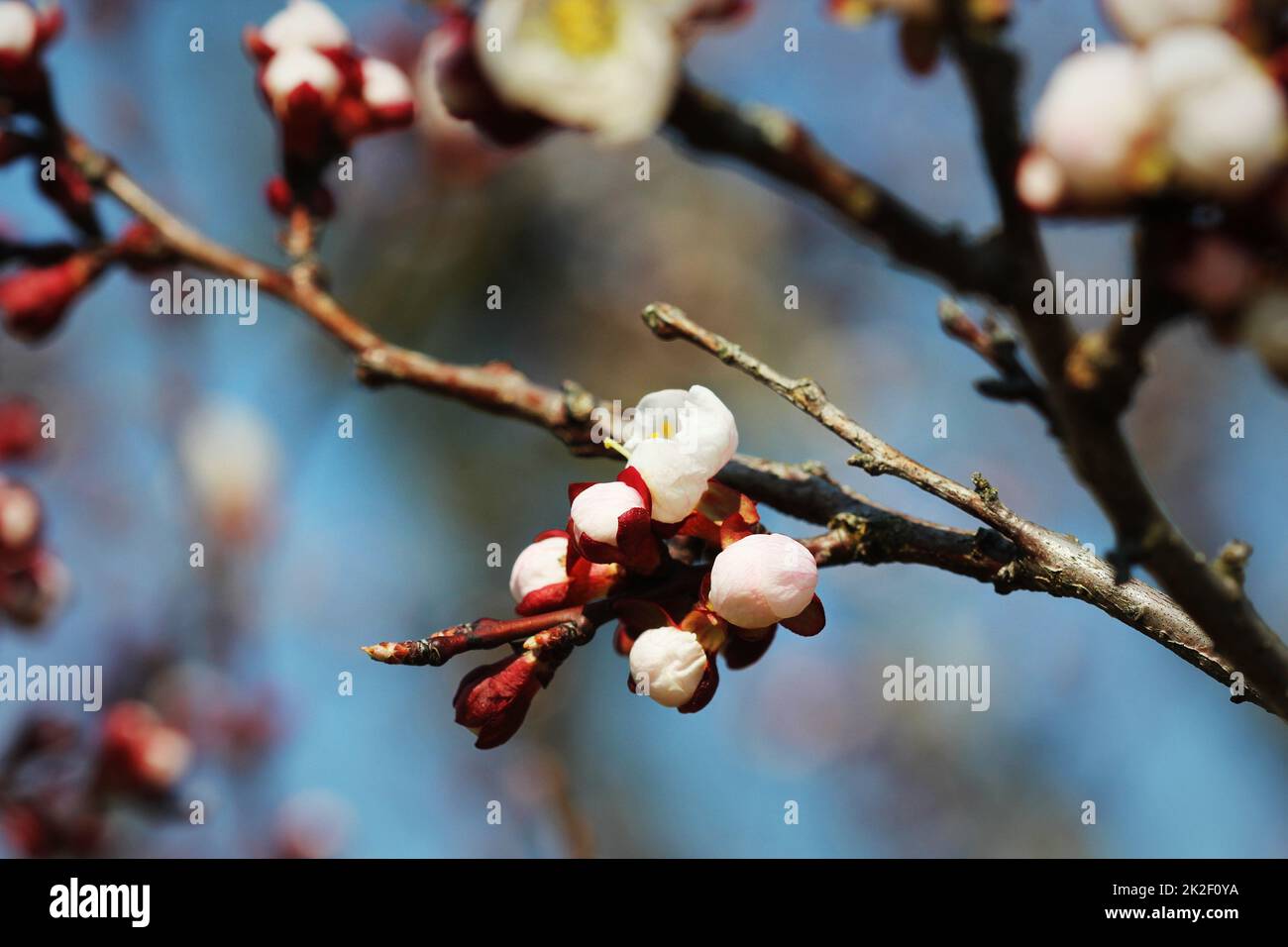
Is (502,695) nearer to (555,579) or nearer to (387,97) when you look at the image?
(555,579)

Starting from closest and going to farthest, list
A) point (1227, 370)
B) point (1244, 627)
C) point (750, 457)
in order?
point (1244, 627) → point (750, 457) → point (1227, 370)

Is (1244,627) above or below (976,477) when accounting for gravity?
below

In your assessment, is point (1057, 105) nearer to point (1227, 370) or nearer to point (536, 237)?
point (1227, 370)

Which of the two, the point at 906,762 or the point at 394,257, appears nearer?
the point at 394,257

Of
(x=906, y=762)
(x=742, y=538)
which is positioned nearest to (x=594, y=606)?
(x=742, y=538)

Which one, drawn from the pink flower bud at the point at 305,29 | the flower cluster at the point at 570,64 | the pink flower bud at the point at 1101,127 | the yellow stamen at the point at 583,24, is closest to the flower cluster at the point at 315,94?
the pink flower bud at the point at 305,29

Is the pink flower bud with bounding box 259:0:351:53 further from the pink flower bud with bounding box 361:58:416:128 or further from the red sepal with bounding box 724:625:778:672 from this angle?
the red sepal with bounding box 724:625:778:672
